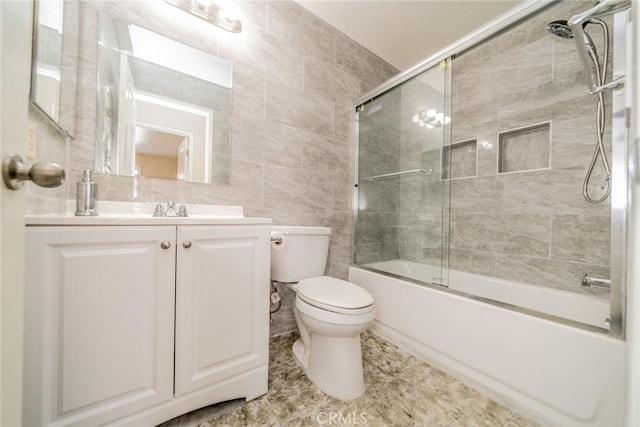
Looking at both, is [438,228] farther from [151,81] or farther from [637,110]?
[151,81]

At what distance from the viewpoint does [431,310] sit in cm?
135

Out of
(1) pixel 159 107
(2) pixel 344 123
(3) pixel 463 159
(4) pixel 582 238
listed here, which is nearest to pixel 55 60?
(1) pixel 159 107

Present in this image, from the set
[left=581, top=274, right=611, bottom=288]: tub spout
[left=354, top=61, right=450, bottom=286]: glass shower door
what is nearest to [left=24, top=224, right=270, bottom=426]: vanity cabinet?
[left=354, top=61, right=450, bottom=286]: glass shower door

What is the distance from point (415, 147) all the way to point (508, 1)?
1001 mm

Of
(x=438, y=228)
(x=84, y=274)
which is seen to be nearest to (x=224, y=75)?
(x=84, y=274)

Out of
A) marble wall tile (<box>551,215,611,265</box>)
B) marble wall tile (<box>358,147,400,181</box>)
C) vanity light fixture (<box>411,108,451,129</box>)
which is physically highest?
vanity light fixture (<box>411,108,451,129</box>)

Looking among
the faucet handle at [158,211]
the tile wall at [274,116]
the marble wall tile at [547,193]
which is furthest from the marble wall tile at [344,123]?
the faucet handle at [158,211]

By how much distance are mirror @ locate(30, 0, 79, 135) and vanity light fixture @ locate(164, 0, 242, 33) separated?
443 mm

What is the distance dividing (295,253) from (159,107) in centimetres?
102

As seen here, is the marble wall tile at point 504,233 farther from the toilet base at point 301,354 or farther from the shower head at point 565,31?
the toilet base at point 301,354

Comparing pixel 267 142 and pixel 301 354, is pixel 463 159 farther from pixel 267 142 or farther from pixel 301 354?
pixel 301 354

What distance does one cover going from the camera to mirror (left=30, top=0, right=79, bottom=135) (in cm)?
78

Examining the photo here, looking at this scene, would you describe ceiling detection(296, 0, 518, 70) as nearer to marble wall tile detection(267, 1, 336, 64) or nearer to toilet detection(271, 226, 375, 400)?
marble wall tile detection(267, 1, 336, 64)

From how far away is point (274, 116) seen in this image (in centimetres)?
157
